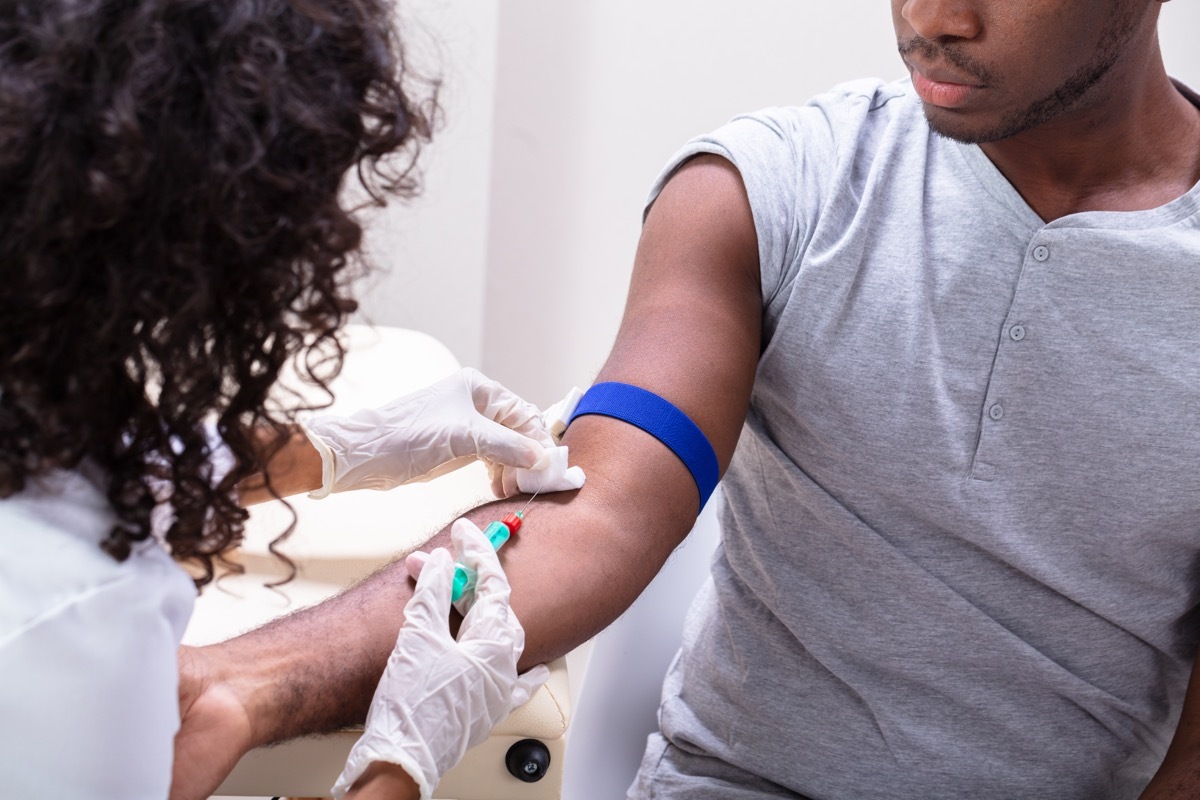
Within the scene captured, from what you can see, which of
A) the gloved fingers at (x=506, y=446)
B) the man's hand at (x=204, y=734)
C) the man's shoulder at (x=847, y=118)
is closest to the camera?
the man's hand at (x=204, y=734)

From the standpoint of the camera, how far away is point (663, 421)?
3.37 ft

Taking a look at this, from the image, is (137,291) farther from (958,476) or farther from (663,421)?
(958,476)

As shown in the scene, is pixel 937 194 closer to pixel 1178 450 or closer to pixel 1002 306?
pixel 1002 306

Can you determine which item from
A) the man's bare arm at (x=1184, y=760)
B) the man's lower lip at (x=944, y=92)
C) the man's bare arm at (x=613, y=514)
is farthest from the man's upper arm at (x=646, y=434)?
the man's bare arm at (x=1184, y=760)

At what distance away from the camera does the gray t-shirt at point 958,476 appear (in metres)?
1.05

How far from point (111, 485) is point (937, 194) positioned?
2.72ft

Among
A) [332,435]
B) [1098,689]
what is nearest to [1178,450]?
[1098,689]

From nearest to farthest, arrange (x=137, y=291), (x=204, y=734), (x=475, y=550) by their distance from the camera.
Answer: (x=137, y=291) → (x=204, y=734) → (x=475, y=550)

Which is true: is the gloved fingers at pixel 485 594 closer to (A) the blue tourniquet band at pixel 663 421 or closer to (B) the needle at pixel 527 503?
(B) the needle at pixel 527 503

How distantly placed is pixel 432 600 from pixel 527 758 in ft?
0.71

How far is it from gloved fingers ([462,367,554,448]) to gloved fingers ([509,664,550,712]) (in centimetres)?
23

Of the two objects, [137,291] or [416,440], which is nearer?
[137,291]

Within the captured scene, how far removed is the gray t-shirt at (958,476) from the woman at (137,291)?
1.77 ft

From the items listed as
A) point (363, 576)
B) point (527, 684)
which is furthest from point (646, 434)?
point (363, 576)
